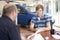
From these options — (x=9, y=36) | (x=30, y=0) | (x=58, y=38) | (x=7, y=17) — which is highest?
(x=30, y=0)

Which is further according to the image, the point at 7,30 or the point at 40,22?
the point at 40,22

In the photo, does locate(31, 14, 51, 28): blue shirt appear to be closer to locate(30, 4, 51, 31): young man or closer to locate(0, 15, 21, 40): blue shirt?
locate(30, 4, 51, 31): young man

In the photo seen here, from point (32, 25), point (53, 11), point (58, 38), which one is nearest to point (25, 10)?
point (53, 11)

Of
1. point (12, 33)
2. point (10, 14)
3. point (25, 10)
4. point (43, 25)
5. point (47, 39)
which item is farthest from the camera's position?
point (25, 10)

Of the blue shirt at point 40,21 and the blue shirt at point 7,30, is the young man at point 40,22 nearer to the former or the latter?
the blue shirt at point 40,21

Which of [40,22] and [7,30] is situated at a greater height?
[7,30]

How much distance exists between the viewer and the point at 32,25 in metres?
3.24

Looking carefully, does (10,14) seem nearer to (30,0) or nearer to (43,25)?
(43,25)

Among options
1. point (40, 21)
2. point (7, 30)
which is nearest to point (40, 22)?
point (40, 21)

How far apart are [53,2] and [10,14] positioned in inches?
190

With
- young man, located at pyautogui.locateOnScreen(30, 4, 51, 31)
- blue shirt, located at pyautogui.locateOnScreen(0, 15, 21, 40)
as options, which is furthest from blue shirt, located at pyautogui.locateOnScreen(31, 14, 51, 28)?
blue shirt, located at pyautogui.locateOnScreen(0, 15, 21, 40)

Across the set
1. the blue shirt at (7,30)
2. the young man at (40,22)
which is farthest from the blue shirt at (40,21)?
the blue shirt at (7,30)

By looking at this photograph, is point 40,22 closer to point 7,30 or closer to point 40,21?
point 40,21

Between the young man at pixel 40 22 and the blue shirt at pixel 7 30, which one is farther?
the young man at pixel 40 22
